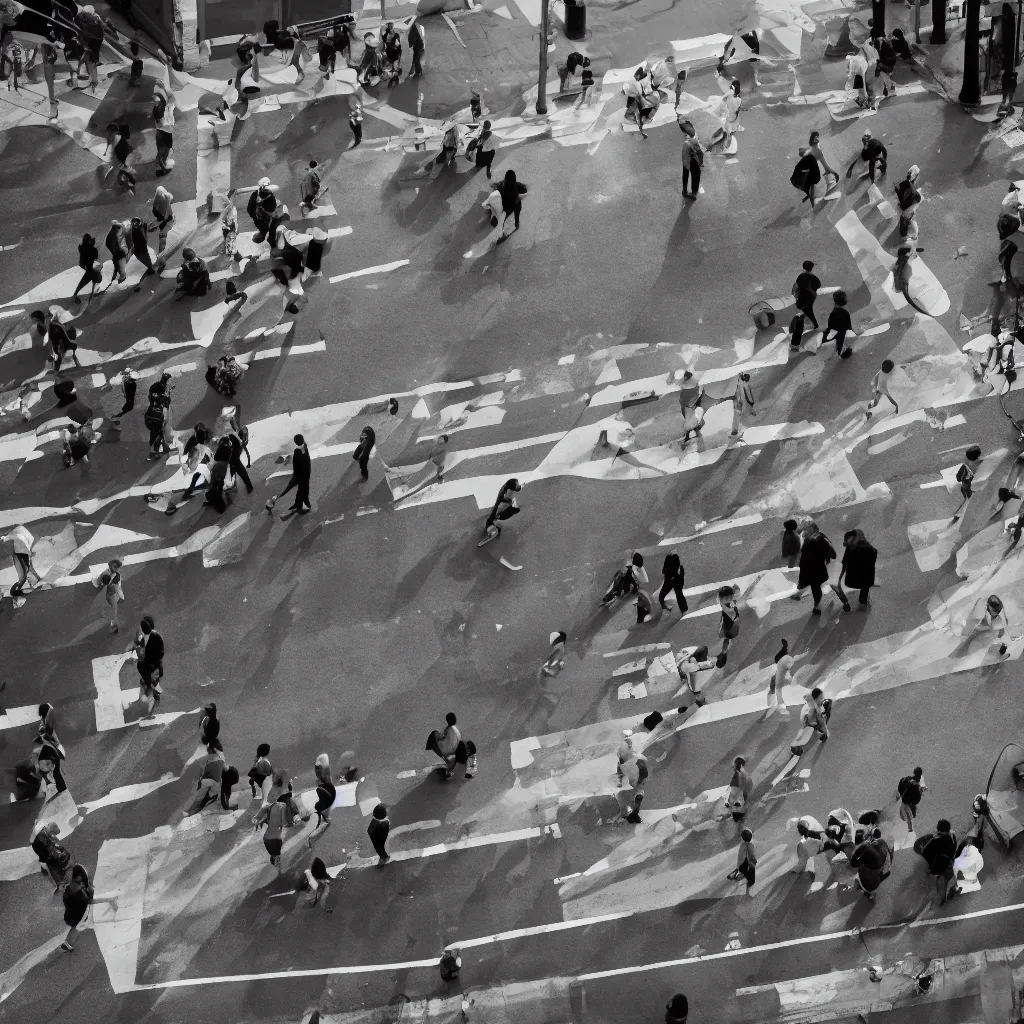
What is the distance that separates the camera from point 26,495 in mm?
43531

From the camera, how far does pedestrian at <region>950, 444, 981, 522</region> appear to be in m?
41.7

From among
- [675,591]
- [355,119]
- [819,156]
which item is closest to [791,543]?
[675,591]

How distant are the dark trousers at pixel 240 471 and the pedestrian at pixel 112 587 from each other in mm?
3169

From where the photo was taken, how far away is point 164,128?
172 ft

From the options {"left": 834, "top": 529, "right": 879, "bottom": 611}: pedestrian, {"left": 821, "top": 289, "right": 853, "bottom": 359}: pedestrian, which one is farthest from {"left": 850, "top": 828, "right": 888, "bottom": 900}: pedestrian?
{"left": 821, "top": 289, "right": 853, "bottom": 359}: pedestrian

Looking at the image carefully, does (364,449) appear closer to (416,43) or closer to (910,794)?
(910,794)

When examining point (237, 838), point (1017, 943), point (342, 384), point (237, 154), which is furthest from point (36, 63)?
point (1017, 943)

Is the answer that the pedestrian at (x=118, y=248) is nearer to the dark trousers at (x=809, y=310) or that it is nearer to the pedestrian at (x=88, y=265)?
the pedestrian at (x=88, y=265)

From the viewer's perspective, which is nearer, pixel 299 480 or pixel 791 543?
pixel 791 543

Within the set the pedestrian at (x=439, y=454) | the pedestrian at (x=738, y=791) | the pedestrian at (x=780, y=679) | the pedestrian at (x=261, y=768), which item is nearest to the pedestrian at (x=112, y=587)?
the pedestrian at (x=261, y=768)

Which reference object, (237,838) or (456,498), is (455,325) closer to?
(456,498)

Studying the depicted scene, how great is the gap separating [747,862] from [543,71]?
23.7 m

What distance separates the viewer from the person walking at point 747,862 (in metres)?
35.7

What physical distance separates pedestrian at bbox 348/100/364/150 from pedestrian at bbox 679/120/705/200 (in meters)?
7.97
